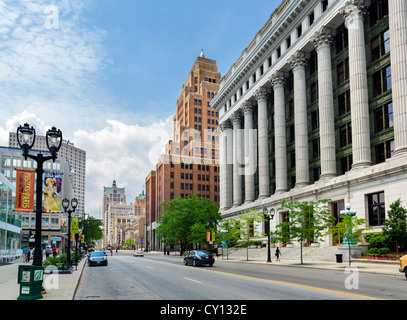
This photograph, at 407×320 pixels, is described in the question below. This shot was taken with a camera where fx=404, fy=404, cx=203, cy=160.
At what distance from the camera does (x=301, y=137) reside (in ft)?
171

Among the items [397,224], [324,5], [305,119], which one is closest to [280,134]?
[305,119]

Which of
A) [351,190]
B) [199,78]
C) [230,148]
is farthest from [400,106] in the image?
[199,78]

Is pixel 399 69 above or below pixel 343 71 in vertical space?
below

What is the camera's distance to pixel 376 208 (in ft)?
124

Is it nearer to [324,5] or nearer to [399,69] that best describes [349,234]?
[399,69]

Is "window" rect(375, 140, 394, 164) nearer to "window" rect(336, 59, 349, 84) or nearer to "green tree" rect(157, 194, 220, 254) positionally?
"window" rect(336, 59, 349, 84)

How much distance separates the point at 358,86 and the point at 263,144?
2465 cm

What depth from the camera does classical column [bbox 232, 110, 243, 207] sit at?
73.8 meters

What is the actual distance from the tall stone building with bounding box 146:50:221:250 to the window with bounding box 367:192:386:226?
10198 centimetres

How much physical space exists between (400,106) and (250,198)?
117 ft

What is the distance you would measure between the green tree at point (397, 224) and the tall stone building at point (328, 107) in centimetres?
187

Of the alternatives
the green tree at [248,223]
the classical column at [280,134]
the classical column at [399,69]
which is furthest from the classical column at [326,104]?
the classical column at [280,134]

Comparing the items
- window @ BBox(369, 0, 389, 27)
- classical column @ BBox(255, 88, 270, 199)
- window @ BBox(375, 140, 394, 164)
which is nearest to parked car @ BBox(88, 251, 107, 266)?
window @ BBox(375, 140, 394, 164)
